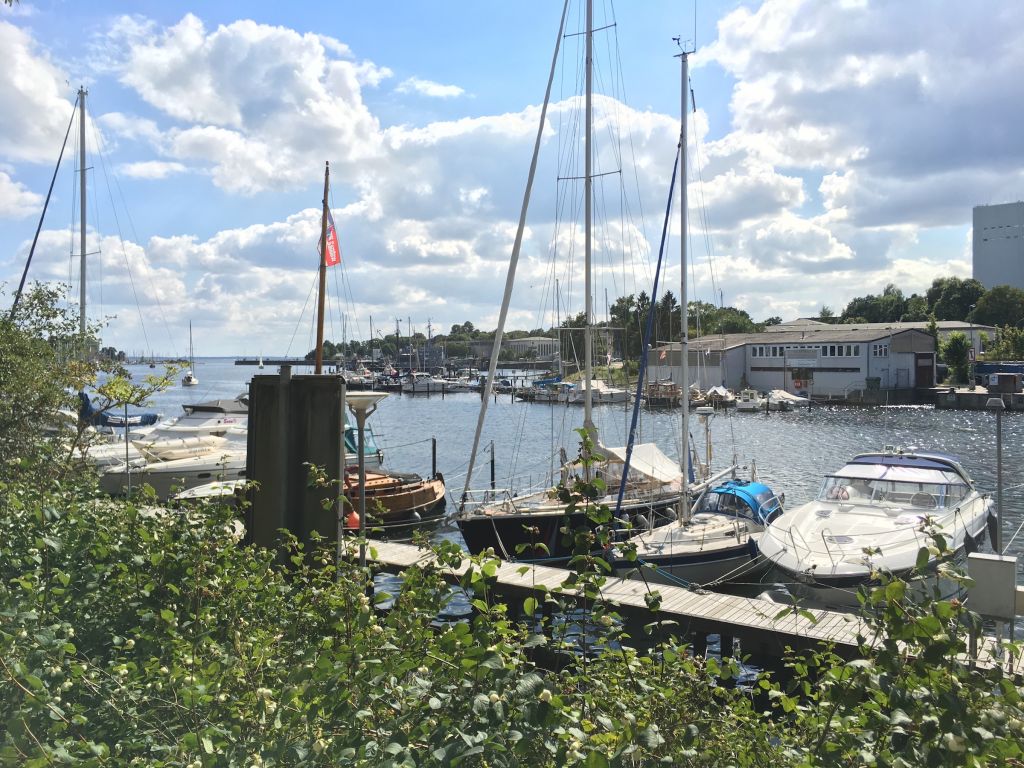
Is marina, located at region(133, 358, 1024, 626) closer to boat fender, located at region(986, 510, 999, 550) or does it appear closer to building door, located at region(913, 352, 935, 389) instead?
boat fender, located at region(986, 510, 999, 550)

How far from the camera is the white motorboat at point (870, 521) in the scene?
16438 millimetres

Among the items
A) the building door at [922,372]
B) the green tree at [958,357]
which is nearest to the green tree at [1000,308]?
the green tree at [958,357]

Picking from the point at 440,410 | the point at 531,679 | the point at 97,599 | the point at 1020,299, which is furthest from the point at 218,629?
the point at 1020,299

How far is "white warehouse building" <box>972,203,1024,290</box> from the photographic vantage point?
7490 inches

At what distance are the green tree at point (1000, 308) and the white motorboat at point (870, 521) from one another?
395ft

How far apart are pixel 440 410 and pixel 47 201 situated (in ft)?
218

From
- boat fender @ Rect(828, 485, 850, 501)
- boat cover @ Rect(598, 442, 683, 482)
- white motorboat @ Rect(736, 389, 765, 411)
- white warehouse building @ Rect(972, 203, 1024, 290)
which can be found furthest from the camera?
white warehouse building @ Rect(972, 203, 1024, 290)

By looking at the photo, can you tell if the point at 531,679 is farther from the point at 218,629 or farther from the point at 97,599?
the point at 97,599

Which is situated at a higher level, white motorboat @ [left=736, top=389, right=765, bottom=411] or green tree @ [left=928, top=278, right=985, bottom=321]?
green tree @ [left=928, top=278, right=985, bottom=321]

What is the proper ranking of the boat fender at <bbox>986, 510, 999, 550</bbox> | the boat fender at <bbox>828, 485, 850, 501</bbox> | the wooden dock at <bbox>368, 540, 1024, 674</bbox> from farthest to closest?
the boat fender at <bbox>986, 510, 999, 550</bbox>
the boat fender at <bbox>828, 485, 850, 501</bbox>
the wooden dock at <bbox>368, 540, 1024, 674</bbox>

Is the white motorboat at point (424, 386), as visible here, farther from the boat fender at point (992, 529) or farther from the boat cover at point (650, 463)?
the boat fender at point (992, 529)

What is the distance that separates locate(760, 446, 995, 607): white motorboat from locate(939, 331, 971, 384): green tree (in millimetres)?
84578

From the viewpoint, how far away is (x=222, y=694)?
357cm

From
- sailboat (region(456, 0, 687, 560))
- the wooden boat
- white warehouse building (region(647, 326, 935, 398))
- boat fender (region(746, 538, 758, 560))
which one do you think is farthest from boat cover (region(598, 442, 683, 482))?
white warehouse building (region(647, 326, 935, 398))
